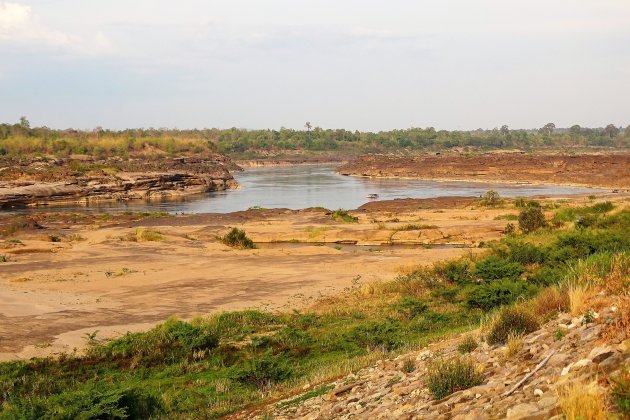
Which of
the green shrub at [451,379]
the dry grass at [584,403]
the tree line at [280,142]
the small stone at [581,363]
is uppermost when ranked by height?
the tree line at [280,142]

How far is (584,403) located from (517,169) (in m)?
101

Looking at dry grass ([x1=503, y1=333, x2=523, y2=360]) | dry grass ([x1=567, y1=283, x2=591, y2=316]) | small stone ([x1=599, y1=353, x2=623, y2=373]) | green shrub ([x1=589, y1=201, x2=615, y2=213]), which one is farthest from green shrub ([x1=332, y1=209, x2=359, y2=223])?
small stone ([x1=599, y1=353, x2=623, y2=373])

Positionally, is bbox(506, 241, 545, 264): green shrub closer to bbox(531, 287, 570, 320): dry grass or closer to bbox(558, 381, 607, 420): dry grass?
bbox(531, 287, 570, 320): dry grass

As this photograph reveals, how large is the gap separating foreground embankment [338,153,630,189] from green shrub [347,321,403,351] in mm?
73163

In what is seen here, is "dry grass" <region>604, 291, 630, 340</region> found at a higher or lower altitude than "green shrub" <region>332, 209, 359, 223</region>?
higher

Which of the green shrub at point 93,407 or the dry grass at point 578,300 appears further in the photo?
the green shrub at point 93,407

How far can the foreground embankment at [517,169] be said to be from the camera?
289 ft

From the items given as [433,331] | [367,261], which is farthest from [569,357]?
[367,261]

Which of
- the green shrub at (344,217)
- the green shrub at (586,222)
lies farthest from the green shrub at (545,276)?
the green shrub at (344,217)

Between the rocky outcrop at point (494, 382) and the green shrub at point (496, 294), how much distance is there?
869 centimetres

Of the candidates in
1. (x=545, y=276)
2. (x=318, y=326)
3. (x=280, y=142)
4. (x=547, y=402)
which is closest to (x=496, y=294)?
(x=545, y=276)

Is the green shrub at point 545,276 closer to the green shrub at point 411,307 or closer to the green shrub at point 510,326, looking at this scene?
the green shrub at point 411,307

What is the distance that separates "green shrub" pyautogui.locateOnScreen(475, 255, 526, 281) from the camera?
22.1 metres

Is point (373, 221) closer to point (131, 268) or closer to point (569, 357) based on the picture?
point (131, 268)
